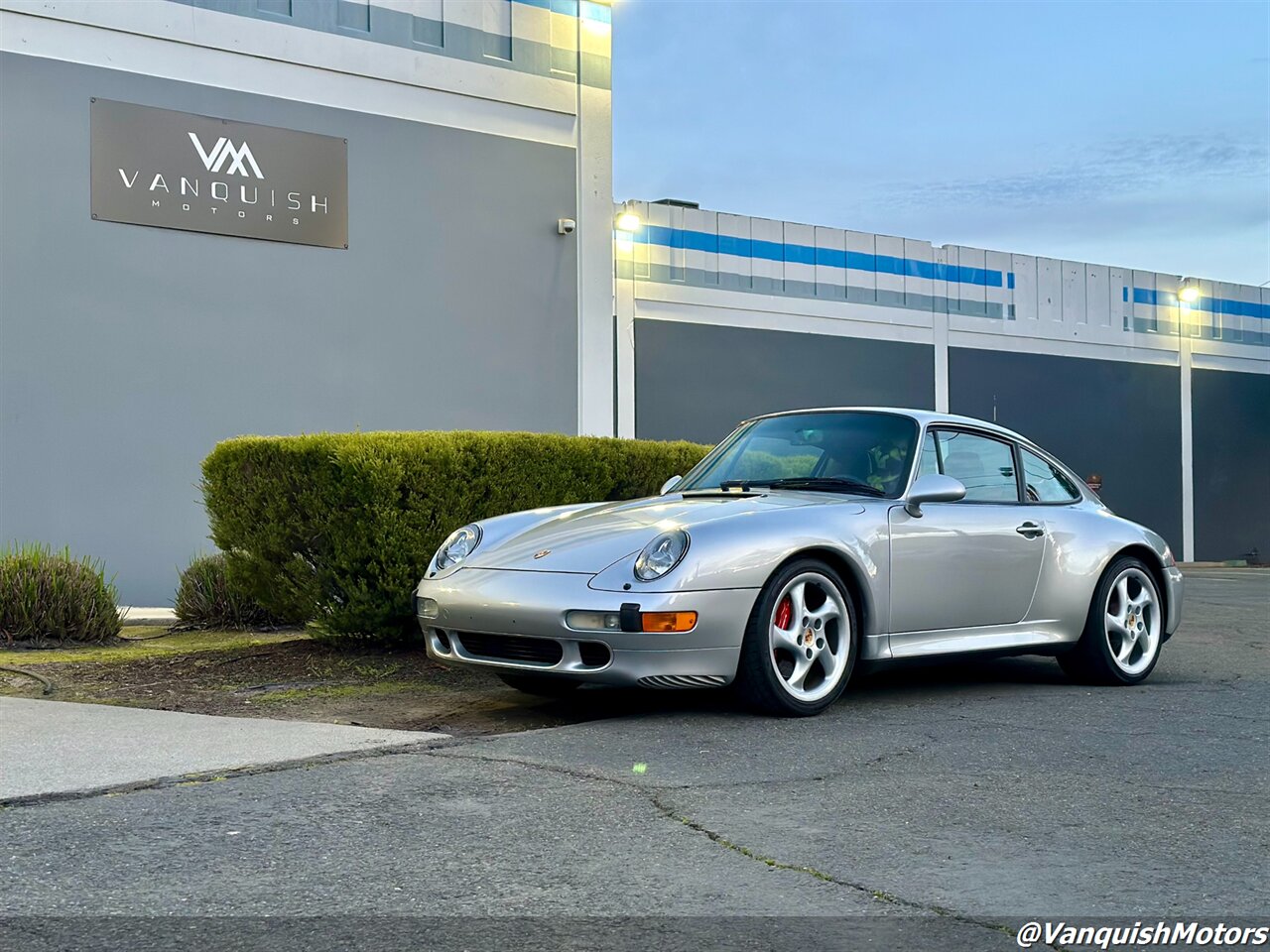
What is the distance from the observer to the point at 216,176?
12.4 metres

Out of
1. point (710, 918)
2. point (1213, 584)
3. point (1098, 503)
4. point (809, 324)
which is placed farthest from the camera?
point (809, 324)

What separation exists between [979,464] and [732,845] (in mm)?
3833

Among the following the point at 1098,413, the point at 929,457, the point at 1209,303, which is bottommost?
the point at 929,457

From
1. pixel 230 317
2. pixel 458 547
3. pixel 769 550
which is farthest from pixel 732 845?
pixel 230 317

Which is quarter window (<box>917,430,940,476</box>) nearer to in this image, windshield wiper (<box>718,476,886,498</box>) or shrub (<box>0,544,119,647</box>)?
windshield wiper (<box>718,476,886,498</box>)

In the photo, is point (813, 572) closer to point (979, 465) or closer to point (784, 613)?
point (784, 613)

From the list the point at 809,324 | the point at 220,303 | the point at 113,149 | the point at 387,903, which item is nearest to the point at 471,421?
the point at 220,303

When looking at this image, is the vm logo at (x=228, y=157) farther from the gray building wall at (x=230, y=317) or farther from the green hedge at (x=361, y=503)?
the green hedge at (x=361, y=503)

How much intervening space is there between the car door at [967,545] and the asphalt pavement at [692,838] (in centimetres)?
83

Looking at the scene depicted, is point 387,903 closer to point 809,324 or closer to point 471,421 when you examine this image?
point 471,421

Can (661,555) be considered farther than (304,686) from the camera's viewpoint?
No

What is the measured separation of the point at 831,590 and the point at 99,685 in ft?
12.5

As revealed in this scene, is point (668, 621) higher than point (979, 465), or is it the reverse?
point (979, 465)

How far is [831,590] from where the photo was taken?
5.93 meters
